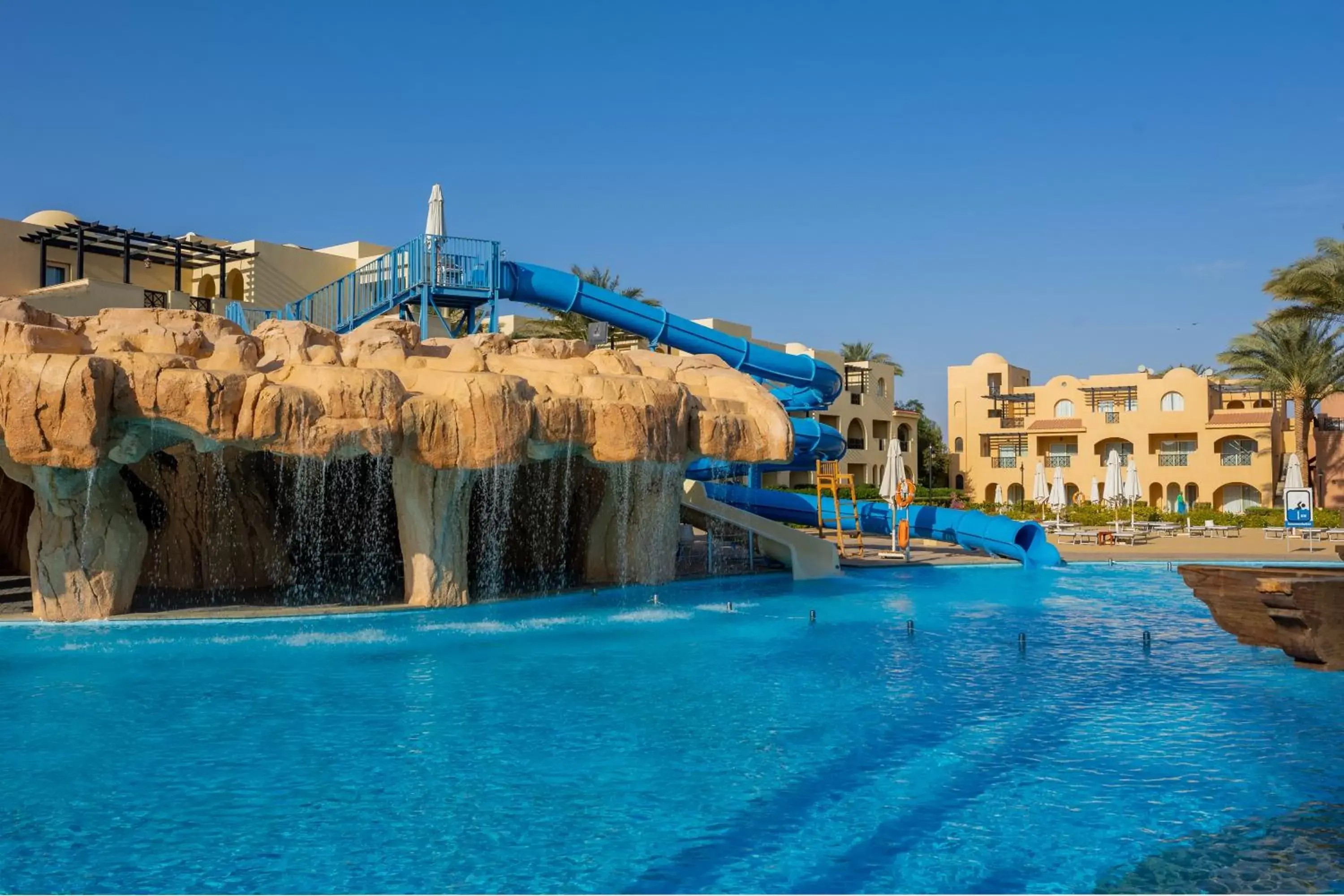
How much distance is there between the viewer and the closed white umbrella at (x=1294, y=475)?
29.2m

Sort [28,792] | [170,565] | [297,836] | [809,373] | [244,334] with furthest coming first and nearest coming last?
[809,373]
[170,565]
[244,334]
[28,792]
[297,836]

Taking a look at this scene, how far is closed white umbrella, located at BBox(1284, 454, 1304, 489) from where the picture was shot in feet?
95.9

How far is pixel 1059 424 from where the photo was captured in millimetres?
51969

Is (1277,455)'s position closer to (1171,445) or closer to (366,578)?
(1171,445)

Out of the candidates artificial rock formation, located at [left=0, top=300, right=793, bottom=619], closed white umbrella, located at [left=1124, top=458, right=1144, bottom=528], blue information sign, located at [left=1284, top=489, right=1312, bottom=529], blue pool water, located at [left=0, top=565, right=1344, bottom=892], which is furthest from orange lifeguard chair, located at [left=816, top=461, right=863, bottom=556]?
closed white umbrella, located at [left=1124, top=458, right=1144, bottom=528]

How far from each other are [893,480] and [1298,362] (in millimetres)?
22652

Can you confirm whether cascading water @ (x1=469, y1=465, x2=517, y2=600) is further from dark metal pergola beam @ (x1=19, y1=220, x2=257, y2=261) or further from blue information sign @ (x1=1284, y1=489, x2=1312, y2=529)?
blue information sign @ (x1=1284, y1=489, x2=1312, y2=529)

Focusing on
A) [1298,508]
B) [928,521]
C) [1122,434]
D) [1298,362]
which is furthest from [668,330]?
[1122,434]

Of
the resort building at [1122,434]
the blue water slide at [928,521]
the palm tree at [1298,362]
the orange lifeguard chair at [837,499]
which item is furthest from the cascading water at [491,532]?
the resort building at [1122,434]

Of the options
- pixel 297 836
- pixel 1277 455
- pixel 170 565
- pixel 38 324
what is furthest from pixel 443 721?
pixel 1277 455

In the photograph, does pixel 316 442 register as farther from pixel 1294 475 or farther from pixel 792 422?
pixel 1294 475

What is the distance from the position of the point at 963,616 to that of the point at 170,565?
11.5 m

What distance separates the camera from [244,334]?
14258 mm

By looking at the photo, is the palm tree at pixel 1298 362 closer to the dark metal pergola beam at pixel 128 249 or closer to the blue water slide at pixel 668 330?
the blue water slide at pixel 668 330
